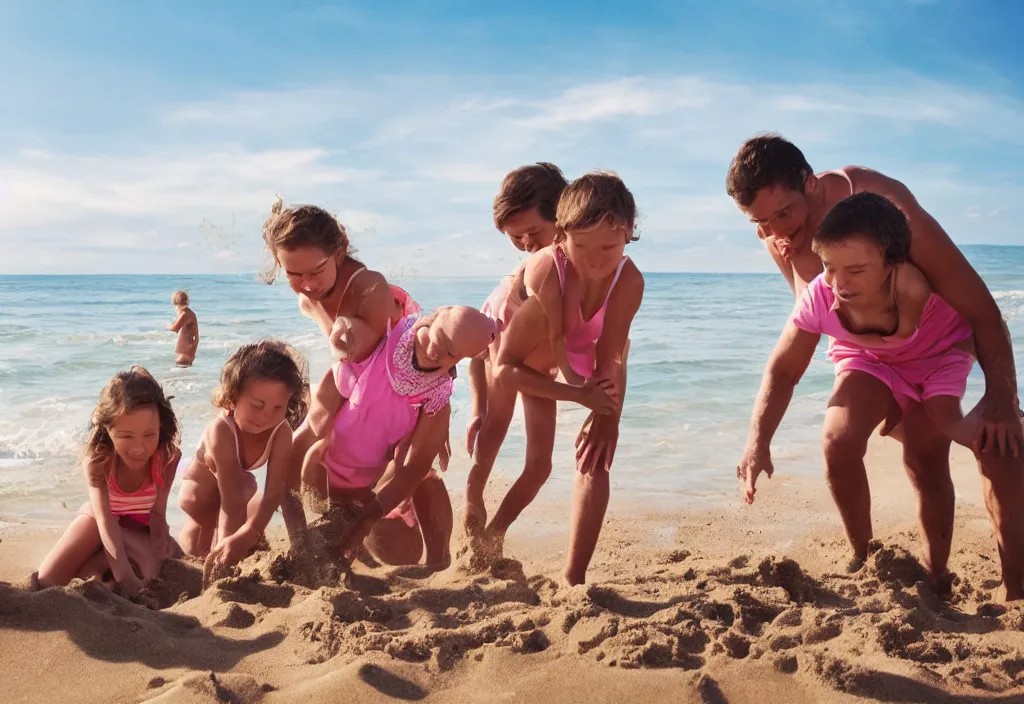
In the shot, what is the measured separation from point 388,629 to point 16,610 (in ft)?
3.71

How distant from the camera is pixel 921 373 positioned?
3.42 metres

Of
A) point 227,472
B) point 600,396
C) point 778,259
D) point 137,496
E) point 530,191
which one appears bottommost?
point 137,496

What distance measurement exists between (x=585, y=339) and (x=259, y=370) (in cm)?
129

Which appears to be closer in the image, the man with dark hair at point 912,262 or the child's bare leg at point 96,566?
the man with dark hair at point 912,262

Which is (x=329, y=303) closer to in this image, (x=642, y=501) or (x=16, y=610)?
(x=16, y=610)

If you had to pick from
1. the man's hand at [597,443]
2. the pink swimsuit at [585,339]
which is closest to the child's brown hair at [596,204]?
the pink swimsuit at [585,339]

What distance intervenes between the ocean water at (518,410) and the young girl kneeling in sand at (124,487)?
44.7 inches

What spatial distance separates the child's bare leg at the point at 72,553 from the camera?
11.6 ft

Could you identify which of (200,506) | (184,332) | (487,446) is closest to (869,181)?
(487,446)

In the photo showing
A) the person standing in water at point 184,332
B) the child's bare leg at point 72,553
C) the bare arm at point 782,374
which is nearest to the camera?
the bare arm at point 782,374

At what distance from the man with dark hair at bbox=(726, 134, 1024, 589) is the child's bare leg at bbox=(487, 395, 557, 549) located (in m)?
1.04

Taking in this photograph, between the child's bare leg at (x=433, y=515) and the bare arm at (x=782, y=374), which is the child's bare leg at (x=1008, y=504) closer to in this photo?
the bare arm at (x=782, y=374)

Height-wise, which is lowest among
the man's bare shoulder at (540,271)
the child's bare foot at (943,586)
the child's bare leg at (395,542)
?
the child's bare leg at (395,542)

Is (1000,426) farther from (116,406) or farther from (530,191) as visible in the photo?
(116,406)
